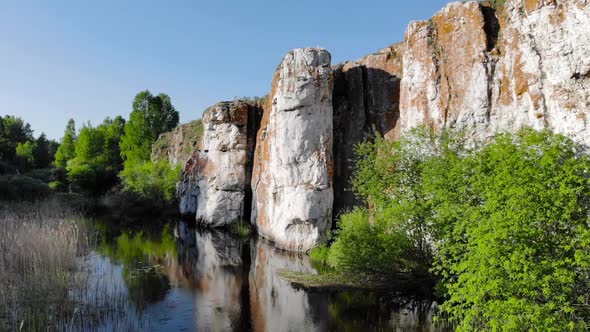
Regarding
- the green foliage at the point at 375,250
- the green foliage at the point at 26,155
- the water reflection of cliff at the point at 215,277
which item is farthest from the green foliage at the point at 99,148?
the green foliage at the point at 375,250

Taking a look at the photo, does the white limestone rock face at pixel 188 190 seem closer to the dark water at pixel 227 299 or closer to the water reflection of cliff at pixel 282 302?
the dark water at pixel 227 299

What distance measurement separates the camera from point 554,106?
1277cm

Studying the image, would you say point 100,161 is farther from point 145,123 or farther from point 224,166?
point 224,166

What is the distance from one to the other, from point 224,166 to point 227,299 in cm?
1618

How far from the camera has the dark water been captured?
10.7 m

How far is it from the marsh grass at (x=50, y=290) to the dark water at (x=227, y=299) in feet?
0.26

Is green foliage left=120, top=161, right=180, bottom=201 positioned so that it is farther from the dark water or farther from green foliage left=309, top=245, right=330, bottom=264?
green foliage left=309, top=245, right=330, bottom=264

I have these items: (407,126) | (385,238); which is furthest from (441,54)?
(385,238)

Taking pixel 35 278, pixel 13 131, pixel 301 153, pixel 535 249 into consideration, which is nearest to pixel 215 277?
pixel 35 278

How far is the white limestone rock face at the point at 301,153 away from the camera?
792 inches

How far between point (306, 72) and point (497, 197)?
14.6 meters

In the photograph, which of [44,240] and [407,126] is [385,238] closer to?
[407,126]

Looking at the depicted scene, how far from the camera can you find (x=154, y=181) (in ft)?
116

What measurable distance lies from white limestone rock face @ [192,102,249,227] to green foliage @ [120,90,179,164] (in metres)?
28.3
